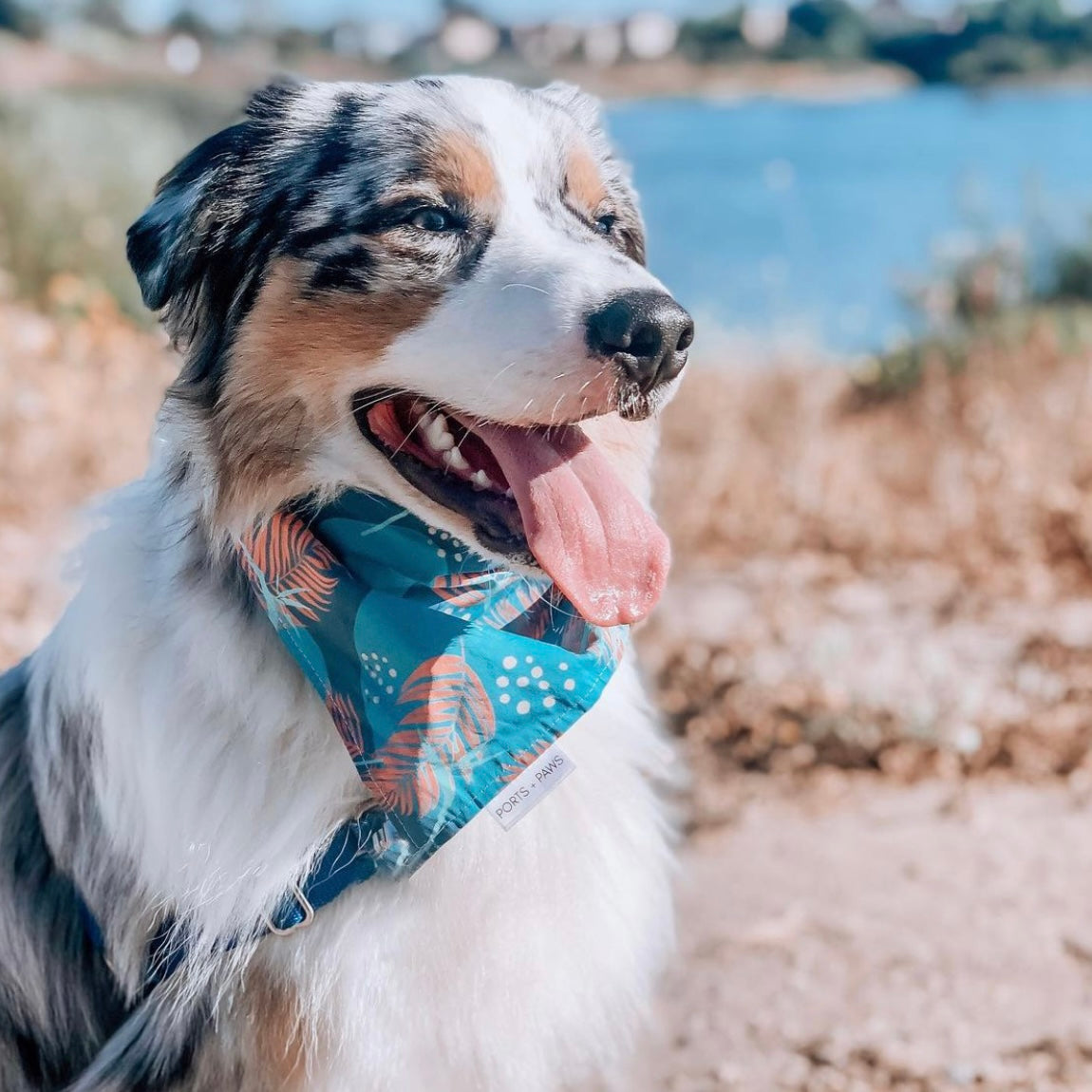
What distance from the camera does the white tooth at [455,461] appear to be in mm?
2428

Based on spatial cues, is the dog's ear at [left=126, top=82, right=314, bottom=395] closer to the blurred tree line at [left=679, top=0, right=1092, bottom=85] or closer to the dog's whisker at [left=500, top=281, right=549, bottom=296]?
the dog's whisker at [left=500, top=281, right=549, bottom=296]

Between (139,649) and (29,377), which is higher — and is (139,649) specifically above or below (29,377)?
above

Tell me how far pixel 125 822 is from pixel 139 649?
334 mm

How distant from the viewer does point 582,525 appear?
2.43 m

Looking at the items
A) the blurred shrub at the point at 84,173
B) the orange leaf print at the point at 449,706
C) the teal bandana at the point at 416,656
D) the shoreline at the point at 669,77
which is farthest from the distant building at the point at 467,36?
the orange leaf print at the point at 449,706

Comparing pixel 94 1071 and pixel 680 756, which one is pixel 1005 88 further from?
pixel 94 1071

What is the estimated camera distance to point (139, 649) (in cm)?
245

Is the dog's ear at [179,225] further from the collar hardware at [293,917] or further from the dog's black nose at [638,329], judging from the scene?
the collar hardware at [293,917]

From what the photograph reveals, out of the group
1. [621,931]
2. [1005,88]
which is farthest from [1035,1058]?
[1005,88]

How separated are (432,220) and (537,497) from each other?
23.4 inches

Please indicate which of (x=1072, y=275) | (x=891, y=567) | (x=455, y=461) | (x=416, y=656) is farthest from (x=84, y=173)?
(x=416, y=656)

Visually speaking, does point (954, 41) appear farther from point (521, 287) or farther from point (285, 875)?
point (285, 875)

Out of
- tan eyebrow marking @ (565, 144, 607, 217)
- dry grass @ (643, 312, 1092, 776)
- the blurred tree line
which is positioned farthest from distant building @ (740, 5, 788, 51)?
tan eyebrow marking @ (565, 144, 607, 217)

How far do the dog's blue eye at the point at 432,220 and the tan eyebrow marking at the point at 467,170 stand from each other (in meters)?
0.05
